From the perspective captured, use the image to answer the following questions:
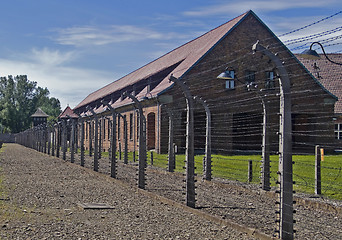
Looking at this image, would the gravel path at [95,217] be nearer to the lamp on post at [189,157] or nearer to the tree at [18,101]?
the lamp on post at [189,157]

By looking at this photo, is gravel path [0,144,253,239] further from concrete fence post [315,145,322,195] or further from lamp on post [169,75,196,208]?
concrete fence post [315,145,322,195]

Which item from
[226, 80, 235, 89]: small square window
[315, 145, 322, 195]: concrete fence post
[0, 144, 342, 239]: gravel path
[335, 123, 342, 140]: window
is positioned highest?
[226, 80, 235, 89]: small square window

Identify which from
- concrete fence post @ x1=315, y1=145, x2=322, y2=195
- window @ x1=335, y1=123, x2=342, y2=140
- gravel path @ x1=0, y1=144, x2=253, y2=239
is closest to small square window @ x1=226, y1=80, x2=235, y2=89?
window @ x1=335, y1=123, x2=342, y2=140

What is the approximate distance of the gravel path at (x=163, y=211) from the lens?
7.68 m

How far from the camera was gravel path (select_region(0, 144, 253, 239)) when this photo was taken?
748cm

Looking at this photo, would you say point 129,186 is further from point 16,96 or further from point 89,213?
point 16,96

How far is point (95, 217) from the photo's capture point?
9.02 metres

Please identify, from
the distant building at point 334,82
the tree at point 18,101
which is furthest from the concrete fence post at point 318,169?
the tree at point 18,101

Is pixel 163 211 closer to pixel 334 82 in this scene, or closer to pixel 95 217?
pixel 95 217

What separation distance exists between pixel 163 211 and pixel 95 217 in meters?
1.44

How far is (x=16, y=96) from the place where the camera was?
402 ft

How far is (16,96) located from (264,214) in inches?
4735

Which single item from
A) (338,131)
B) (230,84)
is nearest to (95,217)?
(230,84)

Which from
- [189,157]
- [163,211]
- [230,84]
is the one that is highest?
[230,84]
